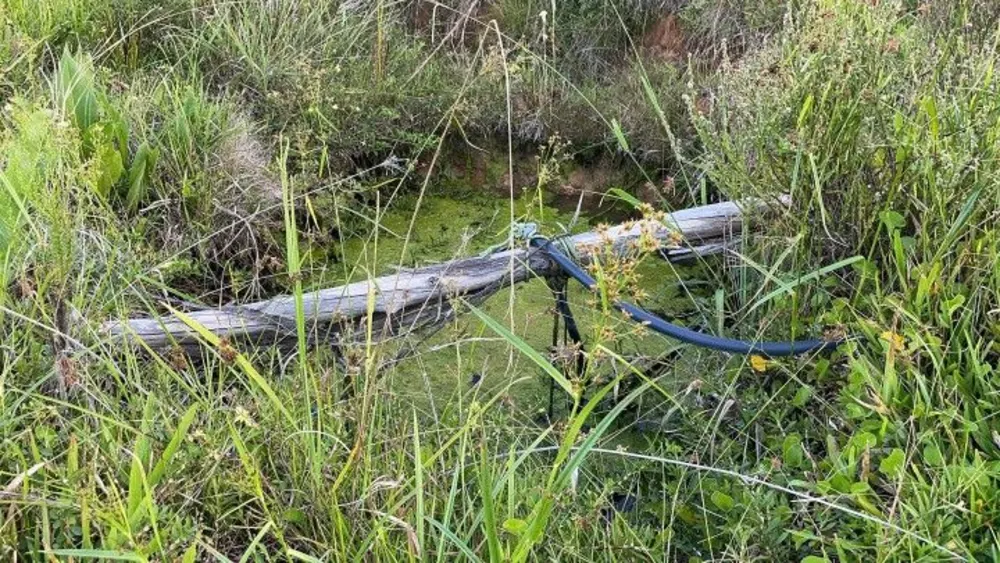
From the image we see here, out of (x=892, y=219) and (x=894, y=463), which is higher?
(x=892, y=219)

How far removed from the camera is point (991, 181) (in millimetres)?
1942

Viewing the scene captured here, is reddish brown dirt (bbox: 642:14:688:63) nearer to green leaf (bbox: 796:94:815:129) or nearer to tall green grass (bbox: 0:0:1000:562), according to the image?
tall green grass (bbox: 0:0:1000:562)

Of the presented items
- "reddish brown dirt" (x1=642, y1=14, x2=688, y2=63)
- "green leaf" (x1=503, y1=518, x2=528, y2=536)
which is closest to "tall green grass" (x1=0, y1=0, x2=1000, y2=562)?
"green leaf" (x1=503, y1=518, x2=528, y2=536)

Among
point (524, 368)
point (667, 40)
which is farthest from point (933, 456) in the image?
point (667, 40)

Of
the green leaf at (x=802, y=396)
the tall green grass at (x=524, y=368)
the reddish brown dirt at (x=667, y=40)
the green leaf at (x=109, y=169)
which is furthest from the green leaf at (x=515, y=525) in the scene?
the reddish brown dirt at (x=667, y=40)

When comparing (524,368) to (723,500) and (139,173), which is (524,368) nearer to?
(723,500)

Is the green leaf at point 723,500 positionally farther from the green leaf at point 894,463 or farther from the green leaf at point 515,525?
the green leaf at point 515,525

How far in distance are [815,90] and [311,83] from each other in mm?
1708

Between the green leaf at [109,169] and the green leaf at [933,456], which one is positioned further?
the green leaf at [109,169]

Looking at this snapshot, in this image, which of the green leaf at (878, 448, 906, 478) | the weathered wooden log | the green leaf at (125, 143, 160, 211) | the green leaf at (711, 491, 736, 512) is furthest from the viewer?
the green leaf at (125, 143, 160, 211)

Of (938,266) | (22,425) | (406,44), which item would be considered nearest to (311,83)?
(406,44)

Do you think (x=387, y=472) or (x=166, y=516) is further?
(x=387, y=472)

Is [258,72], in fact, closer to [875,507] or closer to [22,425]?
[22,425]

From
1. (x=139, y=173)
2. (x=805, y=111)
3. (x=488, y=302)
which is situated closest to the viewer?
(x=805, y=111)
